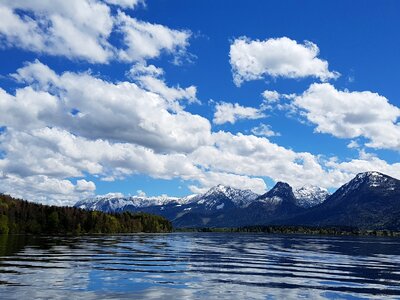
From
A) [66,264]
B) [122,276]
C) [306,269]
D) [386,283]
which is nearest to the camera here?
[122,276]

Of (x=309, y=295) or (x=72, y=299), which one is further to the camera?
(x=309, y=295)

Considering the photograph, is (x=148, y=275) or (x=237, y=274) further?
(x=237, y=274)

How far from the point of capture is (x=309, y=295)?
4366cm

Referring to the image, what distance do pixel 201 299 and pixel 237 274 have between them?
21040 mm

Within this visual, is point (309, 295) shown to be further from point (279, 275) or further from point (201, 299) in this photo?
point (279, 275)

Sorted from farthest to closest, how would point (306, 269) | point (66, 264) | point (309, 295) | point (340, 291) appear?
point (306, 269) < point (66, 264) < point (340, 291) < point (309, 295)

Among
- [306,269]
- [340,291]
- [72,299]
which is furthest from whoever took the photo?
[306,269]

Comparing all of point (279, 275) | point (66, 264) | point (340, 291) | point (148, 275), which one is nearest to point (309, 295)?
point (340, 291)

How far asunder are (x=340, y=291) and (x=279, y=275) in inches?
510

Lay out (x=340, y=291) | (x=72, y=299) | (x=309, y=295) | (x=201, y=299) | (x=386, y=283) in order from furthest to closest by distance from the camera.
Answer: (x=386, y=283), (x=340, y=291), (x=309, y=295), (x=201, y=299), (x=72, y=299)

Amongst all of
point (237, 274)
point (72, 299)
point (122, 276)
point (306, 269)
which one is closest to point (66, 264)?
point (122, 276)

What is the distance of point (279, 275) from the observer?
196ft

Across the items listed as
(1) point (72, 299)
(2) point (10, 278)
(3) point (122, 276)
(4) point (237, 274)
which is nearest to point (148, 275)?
(3) point (122, 276)

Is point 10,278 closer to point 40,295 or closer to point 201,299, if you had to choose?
point 40,295
